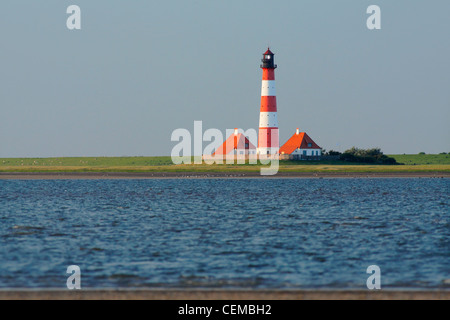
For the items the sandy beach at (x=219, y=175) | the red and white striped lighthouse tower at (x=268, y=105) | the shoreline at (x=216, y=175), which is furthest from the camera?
the red and white striped lighthouse tower at (x=268, y=105)

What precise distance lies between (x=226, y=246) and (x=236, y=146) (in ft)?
291

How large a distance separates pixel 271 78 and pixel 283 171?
13.6m

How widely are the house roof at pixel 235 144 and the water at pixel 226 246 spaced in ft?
222

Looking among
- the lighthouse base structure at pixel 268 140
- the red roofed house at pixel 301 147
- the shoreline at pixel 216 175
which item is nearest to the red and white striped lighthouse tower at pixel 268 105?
the lighthouse base structure at pixel 268 140

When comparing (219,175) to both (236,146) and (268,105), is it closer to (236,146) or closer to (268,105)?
(268,105)

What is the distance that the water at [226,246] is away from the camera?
18.9 m

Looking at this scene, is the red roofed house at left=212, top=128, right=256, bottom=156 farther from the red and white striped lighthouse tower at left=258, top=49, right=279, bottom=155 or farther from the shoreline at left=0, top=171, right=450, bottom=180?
the shoreline at left=0, top=171, right=450, bottom=180

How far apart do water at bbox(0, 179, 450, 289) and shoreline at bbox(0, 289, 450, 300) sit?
2140 mm

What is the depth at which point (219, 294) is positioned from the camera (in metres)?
15.1

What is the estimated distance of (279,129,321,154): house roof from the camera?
11325 centimetres

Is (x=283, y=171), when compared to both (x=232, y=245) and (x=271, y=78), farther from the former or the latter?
(x=232, y=245)

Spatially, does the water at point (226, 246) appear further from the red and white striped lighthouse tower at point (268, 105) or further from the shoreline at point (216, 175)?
the red and white striped lighthouse tower at point (268, 105)

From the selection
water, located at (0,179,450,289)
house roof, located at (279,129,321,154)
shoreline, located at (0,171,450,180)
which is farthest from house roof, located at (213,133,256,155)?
water, located at (0,179,450,289)
